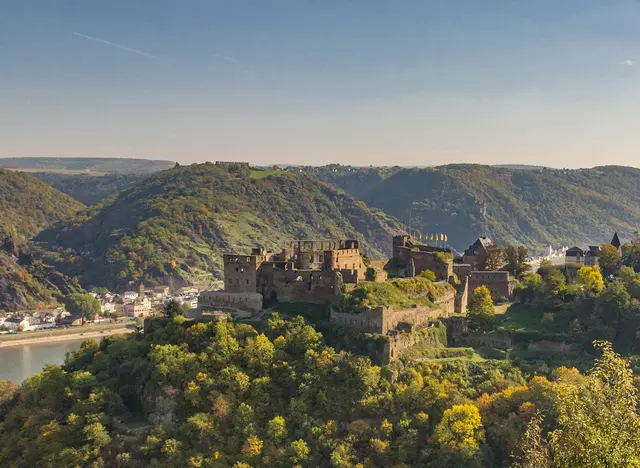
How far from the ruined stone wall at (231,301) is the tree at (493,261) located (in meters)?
22.4

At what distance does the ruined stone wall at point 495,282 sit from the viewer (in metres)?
57.5

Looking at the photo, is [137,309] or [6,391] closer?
[6,391]

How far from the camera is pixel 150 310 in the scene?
12050 cm

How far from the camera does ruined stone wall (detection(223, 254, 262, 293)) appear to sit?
167ft

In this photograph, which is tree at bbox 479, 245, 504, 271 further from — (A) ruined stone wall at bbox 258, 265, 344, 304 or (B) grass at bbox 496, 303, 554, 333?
(A) ruined stone wall at bbox 258, 265, 344, 304

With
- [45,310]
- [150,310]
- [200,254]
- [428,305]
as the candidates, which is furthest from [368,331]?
[200,254]

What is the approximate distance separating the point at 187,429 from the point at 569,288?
2950 centimetres

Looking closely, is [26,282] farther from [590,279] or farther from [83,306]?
[590,279]

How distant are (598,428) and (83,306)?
110 meters

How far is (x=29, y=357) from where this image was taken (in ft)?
298

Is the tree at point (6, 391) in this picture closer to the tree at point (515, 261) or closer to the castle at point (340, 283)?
the castle at point (340, 283)

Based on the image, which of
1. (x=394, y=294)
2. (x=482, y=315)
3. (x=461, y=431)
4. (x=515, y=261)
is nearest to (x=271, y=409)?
(x=461, y=431)

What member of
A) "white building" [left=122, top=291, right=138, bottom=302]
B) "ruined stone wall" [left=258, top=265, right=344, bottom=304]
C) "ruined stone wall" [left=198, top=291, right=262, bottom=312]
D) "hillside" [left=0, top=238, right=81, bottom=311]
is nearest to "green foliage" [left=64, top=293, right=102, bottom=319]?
"white building" [left=122, top=291, right=138, bottom=302]

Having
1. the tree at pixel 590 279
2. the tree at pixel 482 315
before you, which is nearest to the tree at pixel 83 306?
the tree at pixel 482 315
